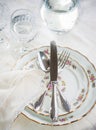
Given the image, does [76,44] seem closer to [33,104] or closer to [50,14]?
[50,14]

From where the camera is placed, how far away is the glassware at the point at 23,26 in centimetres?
76

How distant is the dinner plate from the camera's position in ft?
2.02

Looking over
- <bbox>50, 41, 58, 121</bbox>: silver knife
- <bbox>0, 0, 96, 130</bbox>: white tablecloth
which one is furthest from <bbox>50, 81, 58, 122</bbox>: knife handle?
<bbox>0, 0, 96, 130</bbox>: white tablecloth

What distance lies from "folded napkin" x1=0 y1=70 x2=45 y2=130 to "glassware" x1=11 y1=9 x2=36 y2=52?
12cm

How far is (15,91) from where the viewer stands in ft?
2.03

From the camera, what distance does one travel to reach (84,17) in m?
0.81

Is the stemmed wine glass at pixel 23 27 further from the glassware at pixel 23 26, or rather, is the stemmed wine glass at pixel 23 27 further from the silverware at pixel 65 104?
the silverware at pixel 65 104

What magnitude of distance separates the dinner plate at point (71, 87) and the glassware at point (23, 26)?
0.16 ft

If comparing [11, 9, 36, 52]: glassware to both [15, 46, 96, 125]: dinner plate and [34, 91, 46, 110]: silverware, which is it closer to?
Result: [15, 46, 96, 125]: dinner plate

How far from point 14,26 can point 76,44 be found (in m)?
0.16

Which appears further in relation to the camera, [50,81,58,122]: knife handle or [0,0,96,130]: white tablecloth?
[0,0,96,130]: white tablecloth

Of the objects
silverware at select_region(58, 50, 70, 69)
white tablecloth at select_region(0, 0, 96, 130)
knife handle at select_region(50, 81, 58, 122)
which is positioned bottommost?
knife handle at select_region(50, 81, 58, 122)

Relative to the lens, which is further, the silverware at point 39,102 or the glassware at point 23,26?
the glassware at point 23,26

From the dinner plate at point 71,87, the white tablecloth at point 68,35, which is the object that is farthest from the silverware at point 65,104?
the white tablecloth at point 68,35
